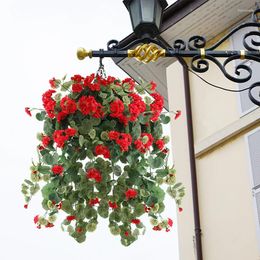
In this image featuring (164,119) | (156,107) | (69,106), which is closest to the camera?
(69,106)

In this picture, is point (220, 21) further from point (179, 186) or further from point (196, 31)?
point (179, 186)

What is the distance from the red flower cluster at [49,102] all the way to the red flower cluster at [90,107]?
241 millimetres

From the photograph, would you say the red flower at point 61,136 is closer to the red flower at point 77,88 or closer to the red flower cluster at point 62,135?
the red flower cluster at point 62,135

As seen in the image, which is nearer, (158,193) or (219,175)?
(158,193)

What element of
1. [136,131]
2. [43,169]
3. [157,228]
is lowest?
[157,228]

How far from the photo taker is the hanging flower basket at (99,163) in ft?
17.4

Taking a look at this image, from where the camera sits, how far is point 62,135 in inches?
212

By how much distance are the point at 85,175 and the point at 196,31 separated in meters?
6.54

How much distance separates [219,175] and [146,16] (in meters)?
5.06

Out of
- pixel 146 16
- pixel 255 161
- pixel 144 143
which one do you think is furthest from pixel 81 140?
pixel 255 161

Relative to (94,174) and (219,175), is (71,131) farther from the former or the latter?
(219,175)

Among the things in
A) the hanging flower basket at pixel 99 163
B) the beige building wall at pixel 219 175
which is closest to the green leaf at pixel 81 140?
the hanging flower basket at pixel 99 163

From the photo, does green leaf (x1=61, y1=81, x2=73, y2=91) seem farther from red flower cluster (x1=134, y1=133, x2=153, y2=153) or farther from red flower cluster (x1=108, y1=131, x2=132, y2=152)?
red flower cluster (x1=134, y1=133, x2=153, y2=153)

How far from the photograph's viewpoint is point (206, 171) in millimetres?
10469
